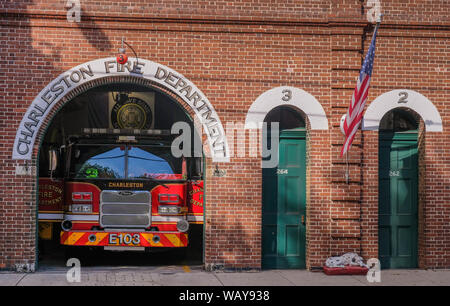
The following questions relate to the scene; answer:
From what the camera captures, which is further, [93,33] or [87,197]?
[87,197]

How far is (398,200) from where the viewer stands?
12.5 metres

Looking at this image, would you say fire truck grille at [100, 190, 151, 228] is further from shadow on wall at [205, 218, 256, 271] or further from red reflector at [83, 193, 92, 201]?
shadow on wall at [205, 218, 256, 271]

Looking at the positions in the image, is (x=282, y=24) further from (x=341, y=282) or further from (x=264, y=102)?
(x=341, y=282)

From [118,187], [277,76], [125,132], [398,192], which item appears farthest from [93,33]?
[398,192]

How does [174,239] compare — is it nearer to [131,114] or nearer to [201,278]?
[201,278]

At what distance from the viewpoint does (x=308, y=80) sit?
12.1 metres

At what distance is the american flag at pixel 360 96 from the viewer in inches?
412

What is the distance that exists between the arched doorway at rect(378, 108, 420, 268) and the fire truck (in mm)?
3871

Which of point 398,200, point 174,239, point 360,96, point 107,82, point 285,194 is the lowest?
point 174,239

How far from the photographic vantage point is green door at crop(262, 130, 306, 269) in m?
12.3

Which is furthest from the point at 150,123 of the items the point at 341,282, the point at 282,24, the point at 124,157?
the point at 341,282

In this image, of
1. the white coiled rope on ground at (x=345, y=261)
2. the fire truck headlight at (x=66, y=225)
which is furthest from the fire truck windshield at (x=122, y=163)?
the white coiled rope on ground at (x=345, y=261)

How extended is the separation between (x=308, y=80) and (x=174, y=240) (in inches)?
168

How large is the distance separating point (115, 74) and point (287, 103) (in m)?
3.45
